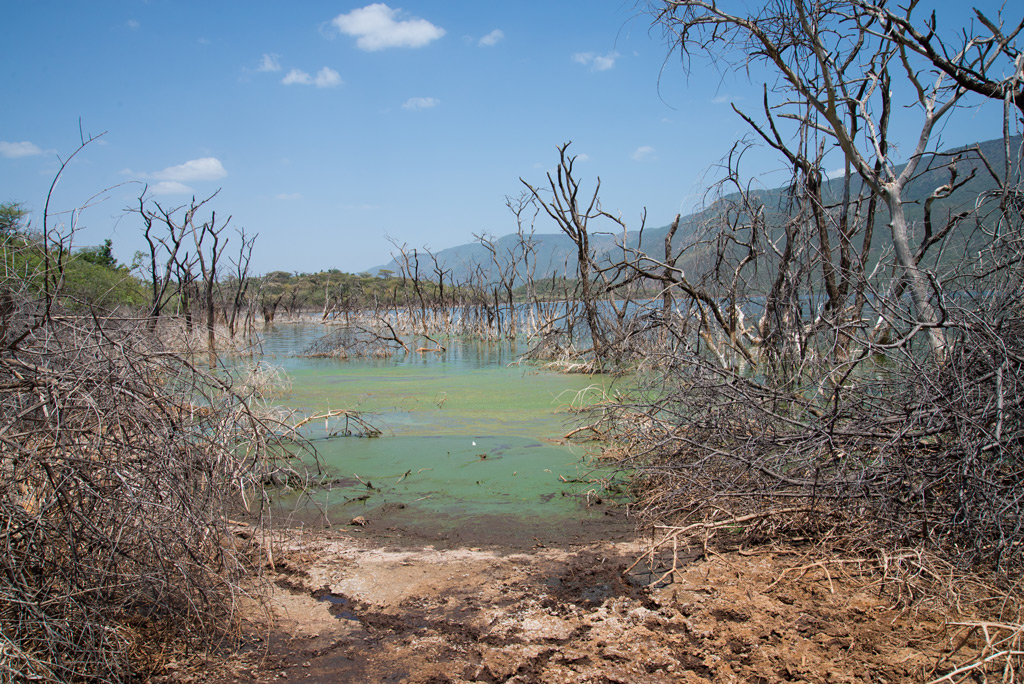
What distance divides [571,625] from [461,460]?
14.9ft

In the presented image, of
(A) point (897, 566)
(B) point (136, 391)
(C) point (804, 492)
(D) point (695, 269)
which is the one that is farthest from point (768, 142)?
(B) point (136, 391)

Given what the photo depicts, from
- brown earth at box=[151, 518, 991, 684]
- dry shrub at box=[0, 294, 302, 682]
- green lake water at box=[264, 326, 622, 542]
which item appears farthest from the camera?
green lake water at box=[264, 326, 622, 542]

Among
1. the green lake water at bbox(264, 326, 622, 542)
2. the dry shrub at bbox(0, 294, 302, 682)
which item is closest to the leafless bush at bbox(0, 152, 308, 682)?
the dry shrub at bbox(0, 294, 302, 682)

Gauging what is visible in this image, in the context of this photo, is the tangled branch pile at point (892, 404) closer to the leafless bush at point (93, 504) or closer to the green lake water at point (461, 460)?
the green lake water at point (461, 460)

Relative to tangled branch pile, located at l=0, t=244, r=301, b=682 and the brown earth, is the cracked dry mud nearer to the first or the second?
the brown earth

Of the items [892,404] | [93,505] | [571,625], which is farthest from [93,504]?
[892,404]

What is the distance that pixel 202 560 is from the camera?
11.9 ft

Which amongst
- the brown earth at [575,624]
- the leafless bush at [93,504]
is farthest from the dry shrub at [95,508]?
the brown earth at [575,624]

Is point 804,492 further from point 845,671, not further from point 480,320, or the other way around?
point 480,320

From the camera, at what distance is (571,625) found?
12.9 ft

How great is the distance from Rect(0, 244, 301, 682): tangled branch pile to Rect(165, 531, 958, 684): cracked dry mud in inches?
18.1

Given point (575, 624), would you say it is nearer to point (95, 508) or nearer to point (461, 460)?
point (95, 508)

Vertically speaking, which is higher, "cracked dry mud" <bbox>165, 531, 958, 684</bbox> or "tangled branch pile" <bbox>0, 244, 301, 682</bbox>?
"tangled branch pile" <bbox>0, 244, 301, 682</bbox>

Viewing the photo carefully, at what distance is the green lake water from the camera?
6.30 m
